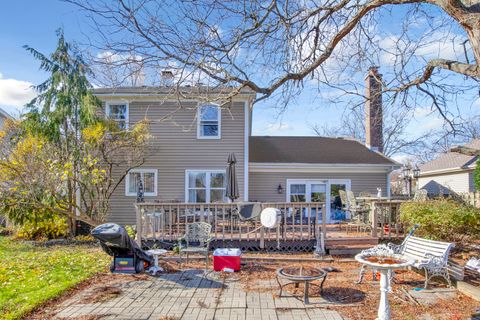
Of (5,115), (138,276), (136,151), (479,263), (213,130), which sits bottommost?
(138,276)

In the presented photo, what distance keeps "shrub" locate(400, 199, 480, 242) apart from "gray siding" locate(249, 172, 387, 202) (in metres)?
6.03

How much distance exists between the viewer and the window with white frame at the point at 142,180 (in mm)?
Result: 13820

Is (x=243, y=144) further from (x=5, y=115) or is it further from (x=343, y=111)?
(x=5, y=115)

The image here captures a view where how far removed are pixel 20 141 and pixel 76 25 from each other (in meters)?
8.91

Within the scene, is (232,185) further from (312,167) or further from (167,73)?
(167,73)

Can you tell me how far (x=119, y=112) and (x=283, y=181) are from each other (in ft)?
22.9

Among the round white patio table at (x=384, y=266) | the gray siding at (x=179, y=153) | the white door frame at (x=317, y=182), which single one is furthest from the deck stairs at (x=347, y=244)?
the gray siding at (x=179, y=153)

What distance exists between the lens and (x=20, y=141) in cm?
1228

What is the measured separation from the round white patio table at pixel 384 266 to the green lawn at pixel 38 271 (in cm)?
465

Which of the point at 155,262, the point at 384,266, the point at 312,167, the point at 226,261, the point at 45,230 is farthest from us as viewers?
the point at 312,167

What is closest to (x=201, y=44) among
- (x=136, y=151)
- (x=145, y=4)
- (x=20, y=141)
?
(x=145, y=4)

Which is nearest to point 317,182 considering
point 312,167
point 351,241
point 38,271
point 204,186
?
point 312,167

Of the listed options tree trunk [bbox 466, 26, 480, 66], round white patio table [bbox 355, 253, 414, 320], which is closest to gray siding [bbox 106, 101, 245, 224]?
round white patio table [bbox 355, 253, 414, 320]

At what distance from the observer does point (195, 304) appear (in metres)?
5.36
